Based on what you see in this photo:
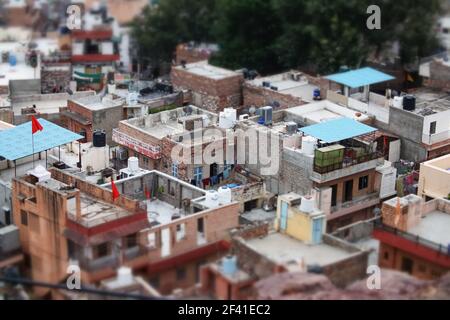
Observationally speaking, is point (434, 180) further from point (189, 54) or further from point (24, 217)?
point (189, 54)

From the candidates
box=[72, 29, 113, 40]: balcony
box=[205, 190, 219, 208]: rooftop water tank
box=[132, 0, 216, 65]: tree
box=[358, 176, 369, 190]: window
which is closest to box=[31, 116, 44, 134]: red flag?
box=[205, 190, 219, 208]: rooftop water tank

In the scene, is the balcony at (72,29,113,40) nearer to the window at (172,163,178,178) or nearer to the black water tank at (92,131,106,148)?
the black water tank at (92,131,106,148)

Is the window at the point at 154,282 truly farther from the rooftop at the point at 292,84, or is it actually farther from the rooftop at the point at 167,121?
the rooftop at the point at 292,84

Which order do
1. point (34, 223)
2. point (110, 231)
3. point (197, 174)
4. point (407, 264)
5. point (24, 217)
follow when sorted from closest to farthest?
point (407, 264) → point (110, 231) → point (34, 223) → point (24, 217) → point (197, 174)

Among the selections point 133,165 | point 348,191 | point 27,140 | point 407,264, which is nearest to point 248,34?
point 348,191
